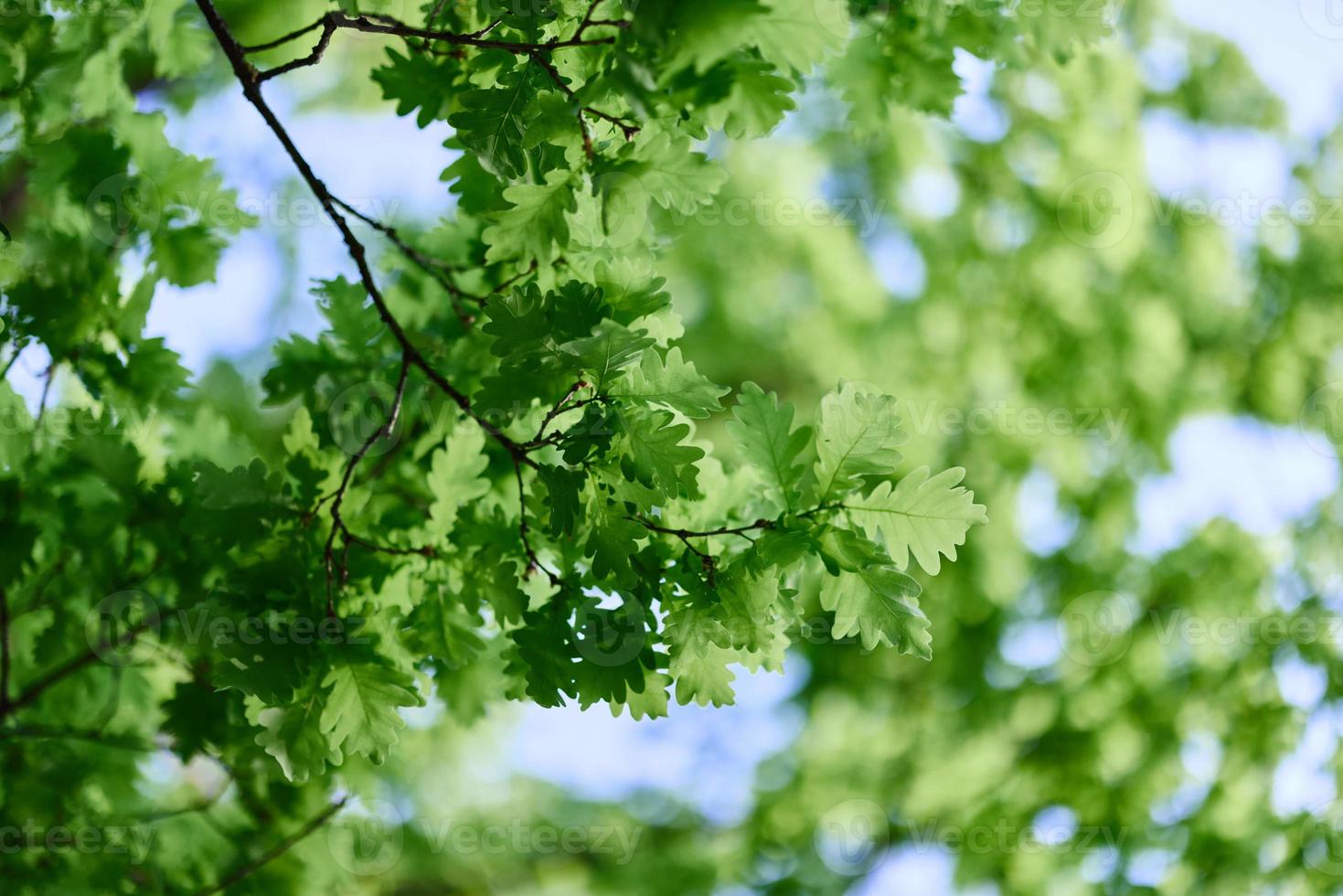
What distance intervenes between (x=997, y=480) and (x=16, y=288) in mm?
4557

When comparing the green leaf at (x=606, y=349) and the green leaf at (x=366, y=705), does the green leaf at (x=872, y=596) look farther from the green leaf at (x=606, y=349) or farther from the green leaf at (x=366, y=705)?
the green leaf at (x=366, y=705)

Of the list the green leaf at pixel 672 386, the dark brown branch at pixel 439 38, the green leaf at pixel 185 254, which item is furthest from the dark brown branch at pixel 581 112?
the green leaf at pixel 185 254

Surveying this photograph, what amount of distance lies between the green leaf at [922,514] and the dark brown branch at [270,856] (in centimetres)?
147

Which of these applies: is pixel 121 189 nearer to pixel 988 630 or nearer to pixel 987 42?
pixel 987 42

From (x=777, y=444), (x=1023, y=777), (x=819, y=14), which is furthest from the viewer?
(x=1023, y=777)

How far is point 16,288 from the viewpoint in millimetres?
2240

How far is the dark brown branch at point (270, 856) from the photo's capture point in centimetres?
230

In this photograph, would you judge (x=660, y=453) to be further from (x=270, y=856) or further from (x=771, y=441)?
(x=270, y=856)

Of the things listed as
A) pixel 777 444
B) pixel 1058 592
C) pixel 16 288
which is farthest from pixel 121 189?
pixel 1058 592

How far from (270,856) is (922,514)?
1.80 m

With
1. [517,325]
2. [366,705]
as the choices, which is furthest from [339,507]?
[517,325]

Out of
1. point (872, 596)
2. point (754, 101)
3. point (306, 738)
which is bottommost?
point (306, 738)

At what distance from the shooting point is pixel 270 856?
7.72 ft

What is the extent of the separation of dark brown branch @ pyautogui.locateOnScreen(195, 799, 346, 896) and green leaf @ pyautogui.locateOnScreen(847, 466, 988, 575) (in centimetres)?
147
